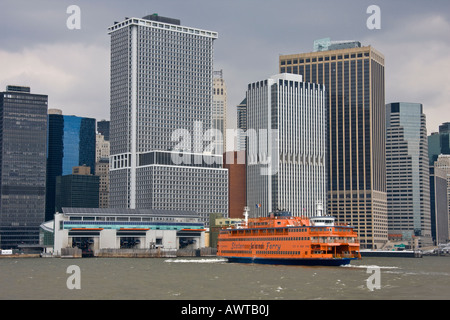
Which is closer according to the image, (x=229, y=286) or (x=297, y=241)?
(x=229, y=286)

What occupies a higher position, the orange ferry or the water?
the orange ferry

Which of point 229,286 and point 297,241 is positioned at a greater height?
point 297,241

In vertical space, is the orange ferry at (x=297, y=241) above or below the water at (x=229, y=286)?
above

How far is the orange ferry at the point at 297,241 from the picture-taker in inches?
6471

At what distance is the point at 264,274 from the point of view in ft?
474

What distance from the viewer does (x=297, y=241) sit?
A: 168125 mm

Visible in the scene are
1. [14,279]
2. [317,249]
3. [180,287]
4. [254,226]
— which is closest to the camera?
[180,287]

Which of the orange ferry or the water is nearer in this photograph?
the water

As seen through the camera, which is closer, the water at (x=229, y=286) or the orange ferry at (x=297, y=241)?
the water at (x=229, y=286)

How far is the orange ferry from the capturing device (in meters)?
164
